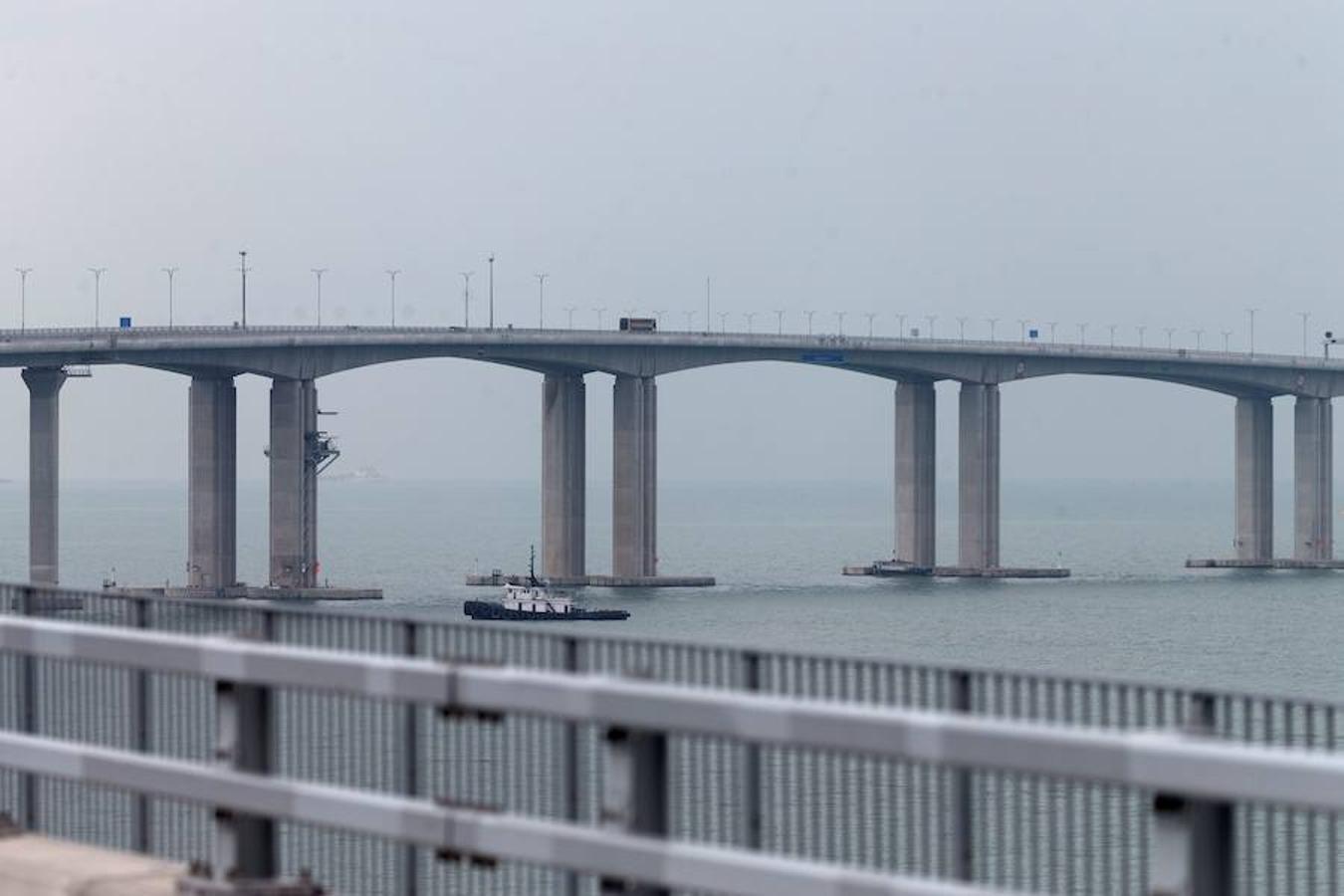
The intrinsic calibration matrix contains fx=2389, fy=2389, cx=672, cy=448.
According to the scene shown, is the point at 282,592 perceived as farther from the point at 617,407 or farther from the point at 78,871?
the point at 78,871

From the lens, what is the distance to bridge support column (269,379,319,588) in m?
119

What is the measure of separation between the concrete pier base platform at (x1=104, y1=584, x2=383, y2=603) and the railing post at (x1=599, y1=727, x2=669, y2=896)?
107 meters

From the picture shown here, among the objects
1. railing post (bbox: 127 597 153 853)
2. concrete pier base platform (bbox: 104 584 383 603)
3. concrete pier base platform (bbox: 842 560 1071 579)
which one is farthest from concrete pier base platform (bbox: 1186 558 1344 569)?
railing post (bbox: 127 597 153 853)

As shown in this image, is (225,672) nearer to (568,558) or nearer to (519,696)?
(519,696)

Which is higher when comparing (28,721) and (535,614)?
(28,721)

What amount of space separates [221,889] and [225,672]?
0.75m

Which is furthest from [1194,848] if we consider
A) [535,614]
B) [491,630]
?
[535,614]

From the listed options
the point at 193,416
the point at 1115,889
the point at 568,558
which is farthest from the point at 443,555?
the point at 1115,889

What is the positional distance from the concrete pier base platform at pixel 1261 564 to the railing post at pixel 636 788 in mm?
152392

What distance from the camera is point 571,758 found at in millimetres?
7953

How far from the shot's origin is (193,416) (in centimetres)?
12031

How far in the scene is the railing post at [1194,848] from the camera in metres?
6.12

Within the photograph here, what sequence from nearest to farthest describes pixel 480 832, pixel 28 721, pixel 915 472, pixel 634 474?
pixel 480 832 < pixel 28 721 < pixel 634 474 < pixel 915 472

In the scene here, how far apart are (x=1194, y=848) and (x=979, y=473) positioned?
13765cm
